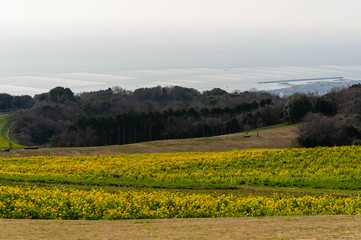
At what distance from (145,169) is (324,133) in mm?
28094

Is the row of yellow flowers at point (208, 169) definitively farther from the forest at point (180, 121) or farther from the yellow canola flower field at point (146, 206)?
the forest at point (180, 121)

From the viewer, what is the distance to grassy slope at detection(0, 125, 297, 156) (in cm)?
4562

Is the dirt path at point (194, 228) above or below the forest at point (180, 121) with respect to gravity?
below

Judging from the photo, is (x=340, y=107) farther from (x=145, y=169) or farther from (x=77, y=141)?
(x=145, y=169)

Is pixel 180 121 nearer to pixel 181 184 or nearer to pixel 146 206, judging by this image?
pixel 181 184

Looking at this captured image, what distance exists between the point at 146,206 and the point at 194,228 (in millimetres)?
5094

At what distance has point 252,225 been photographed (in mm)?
15586

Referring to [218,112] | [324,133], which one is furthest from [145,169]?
[218,112]

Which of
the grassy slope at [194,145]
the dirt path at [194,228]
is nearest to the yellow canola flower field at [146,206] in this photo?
the dirt path at [194,228]

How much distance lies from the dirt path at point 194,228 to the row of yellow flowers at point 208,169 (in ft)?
36.8

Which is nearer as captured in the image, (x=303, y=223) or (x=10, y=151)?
(x=303, y=223)

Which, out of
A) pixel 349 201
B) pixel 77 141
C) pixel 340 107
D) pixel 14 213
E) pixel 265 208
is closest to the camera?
pixel 14 213

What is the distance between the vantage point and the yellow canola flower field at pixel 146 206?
18.8 meters

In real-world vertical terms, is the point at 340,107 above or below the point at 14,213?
above
